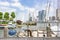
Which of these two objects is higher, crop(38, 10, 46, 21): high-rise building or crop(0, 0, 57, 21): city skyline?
crop(0, 0, 57, 21): city skyline

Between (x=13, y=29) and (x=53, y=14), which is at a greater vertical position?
(x=53, y=14)

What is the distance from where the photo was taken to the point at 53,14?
24.8ft

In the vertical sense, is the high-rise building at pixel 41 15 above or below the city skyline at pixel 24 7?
below

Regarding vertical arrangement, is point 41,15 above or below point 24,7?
below

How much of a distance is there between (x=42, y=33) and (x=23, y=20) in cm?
79

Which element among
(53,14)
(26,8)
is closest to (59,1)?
(53,14)

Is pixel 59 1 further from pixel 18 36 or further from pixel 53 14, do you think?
pixel 18 36

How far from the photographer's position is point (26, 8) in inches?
297

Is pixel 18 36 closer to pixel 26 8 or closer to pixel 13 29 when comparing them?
pixel 13 29

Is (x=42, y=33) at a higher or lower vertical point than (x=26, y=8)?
lower

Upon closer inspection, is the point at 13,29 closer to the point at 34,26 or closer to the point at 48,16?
the point at 34,26

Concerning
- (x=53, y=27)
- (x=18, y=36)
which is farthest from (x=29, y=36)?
(x=53, y=27)

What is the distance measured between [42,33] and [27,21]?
66 centimetres

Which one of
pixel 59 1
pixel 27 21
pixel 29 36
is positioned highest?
pixel 59 1
